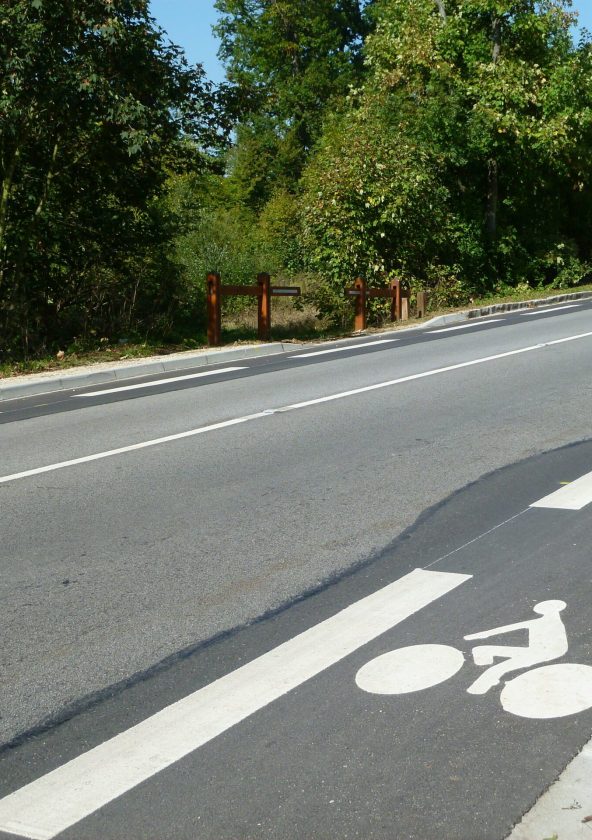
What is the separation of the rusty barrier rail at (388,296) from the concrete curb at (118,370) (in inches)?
174

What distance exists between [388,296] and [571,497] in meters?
17.3

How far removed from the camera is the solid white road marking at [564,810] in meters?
2.78

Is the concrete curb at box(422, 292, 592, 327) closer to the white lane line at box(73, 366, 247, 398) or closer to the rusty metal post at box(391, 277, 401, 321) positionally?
the rusty metal post at box(391, 277, 401, 321)

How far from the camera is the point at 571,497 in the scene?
6.46m

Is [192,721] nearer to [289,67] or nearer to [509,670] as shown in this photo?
[509,670]

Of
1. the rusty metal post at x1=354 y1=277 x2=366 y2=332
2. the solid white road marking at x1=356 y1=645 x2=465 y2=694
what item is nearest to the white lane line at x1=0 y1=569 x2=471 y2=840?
the solid white road marking at x1=356 y1=645 x2=465 y2=694

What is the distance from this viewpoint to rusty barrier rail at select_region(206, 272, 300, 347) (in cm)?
1775

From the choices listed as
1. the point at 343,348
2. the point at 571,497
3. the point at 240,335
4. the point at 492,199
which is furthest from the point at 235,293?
the point at 492,199

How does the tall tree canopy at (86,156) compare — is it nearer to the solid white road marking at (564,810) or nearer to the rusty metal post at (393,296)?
the rusty metal post at (393,296)

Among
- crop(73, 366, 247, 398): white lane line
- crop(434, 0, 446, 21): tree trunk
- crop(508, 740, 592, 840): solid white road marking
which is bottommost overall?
crop(73, 366, 247, 398): white lane line

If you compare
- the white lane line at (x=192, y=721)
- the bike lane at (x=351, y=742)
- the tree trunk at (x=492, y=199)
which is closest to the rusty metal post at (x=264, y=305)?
the bike lane at (x=351, y=742)

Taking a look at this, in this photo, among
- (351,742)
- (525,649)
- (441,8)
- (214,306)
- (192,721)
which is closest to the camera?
(351,742)

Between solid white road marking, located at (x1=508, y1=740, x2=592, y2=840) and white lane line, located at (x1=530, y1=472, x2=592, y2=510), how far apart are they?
10.6 ft

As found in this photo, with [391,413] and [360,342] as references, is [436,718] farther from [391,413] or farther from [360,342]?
[360,342]
